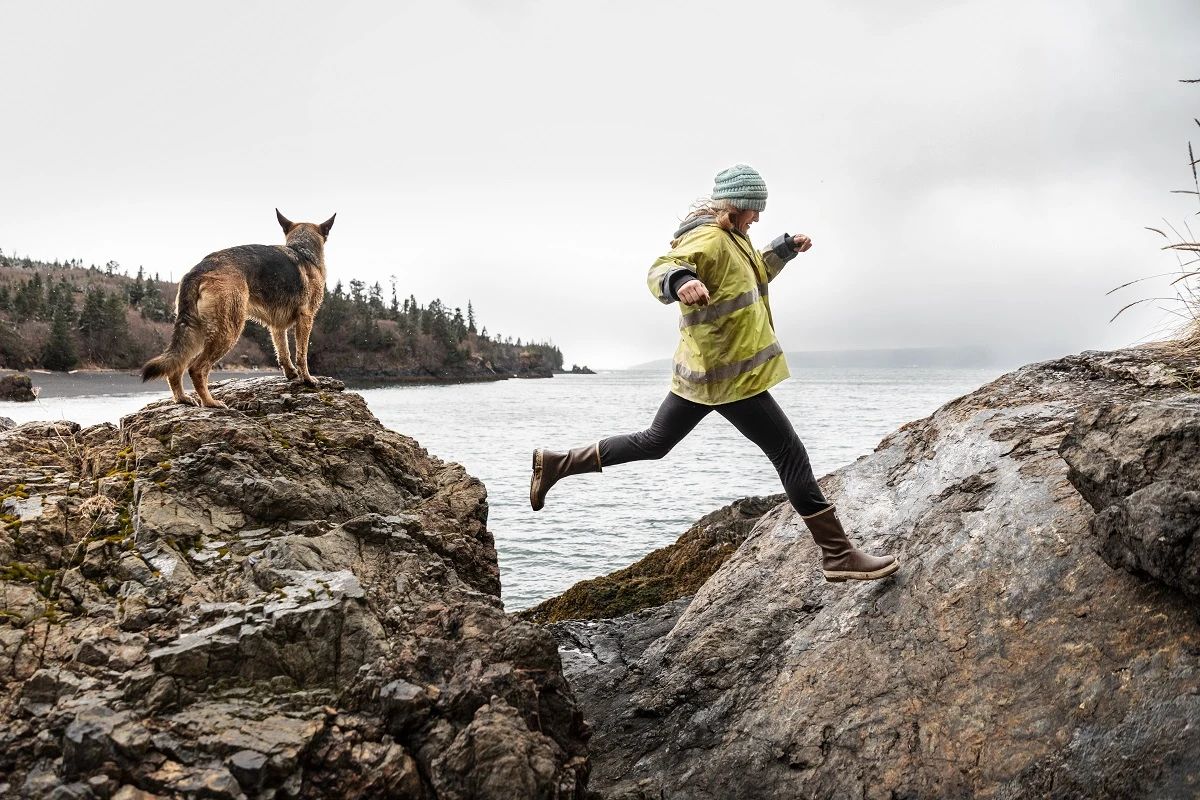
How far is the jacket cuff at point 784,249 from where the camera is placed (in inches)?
190

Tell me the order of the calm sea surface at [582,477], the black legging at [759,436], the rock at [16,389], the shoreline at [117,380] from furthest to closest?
the shoreline at [117,380]
the rock at [16,389]
the calm sea surface at [582,477]
the black legging at [759,436]

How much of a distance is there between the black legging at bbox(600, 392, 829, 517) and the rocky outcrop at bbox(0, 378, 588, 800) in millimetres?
1456

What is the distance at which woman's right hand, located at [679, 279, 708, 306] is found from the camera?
3902 mm

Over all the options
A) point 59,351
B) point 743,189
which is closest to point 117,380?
point 59,351

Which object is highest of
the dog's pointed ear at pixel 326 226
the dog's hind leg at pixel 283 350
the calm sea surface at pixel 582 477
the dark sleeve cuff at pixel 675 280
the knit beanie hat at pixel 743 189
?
the dog's pointed ear at pixel 326 226

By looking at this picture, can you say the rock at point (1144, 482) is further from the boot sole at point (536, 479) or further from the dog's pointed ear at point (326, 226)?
the dog's pointed ear at point (326, 226)

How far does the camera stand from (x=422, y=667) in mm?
3393

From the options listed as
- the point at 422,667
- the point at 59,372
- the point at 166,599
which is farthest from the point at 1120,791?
the point at 59,372

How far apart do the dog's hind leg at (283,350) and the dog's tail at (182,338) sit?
1.05 m

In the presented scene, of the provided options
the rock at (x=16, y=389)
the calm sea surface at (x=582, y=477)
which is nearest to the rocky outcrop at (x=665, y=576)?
the calm sea surface at (x=582, y=477)

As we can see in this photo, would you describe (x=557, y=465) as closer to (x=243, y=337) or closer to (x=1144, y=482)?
(x=1144, y=482)

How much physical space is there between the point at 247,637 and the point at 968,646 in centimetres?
362

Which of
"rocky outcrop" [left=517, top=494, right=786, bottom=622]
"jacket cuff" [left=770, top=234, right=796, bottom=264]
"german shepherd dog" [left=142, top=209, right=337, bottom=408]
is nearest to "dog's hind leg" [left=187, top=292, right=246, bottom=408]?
"german shepherd dog" [left=142, top=209, right=337, bottom=408]

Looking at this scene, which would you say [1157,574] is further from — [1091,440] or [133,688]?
[133,688]
